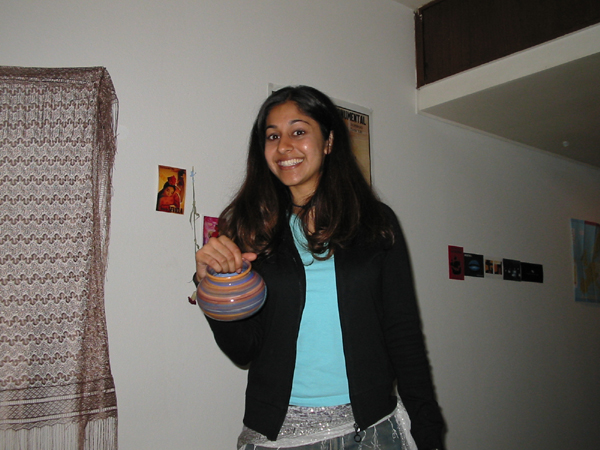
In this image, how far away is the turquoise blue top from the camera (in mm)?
1052

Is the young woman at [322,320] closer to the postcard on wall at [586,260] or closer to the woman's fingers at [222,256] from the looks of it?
the woman's fingers at [222,256]

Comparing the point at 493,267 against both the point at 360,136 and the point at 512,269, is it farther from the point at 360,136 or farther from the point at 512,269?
the point at 360,136

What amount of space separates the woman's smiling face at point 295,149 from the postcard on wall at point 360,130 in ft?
3.54

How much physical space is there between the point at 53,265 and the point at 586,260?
135 inches

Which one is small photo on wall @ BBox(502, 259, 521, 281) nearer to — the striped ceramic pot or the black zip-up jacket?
the black zip-up jacket

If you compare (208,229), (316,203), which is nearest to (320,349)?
(316,203)

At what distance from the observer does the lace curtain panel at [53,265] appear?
1.46m

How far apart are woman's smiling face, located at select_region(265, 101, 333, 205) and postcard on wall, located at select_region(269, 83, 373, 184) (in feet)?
3.54

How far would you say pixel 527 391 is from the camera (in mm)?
2988

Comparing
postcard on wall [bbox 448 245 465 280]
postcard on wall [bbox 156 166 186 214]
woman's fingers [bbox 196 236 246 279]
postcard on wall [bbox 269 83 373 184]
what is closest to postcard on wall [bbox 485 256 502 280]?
postcard on wall [bbox 448 245 465 280]

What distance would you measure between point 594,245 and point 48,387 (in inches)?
143

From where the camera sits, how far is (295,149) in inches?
47.8

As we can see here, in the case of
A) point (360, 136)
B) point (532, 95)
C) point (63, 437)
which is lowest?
point (63, 437)

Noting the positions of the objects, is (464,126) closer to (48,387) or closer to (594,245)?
(594,245)
